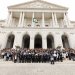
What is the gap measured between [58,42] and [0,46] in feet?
46.4

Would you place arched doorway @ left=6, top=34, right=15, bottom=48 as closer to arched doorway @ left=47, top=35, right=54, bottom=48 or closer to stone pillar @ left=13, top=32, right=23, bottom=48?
stone pillar @ left=13, top=32, right=23, bottom=48

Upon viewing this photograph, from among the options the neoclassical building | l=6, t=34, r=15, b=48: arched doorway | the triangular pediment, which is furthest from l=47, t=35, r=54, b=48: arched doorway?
the triangular pediment

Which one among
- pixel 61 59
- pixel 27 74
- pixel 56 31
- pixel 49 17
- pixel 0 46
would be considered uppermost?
pixel 49 17

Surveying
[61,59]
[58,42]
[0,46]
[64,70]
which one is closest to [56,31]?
[58,42]

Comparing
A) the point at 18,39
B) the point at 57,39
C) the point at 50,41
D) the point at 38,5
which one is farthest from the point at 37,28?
the point at 38,5

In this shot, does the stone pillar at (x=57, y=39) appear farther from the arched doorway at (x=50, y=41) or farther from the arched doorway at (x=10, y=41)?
the arched doorway at (x=10, y=41)

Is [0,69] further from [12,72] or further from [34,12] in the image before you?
[34,12]

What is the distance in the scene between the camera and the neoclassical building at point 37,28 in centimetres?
3734

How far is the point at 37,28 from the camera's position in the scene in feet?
128

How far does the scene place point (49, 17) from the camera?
48219 mm

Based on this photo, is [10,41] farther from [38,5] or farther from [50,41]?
[38,5]

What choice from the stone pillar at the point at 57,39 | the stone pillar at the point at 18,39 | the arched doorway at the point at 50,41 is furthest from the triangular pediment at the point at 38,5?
the stone pillar at the point at 57,39

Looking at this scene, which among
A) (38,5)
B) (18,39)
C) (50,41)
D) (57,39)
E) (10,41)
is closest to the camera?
(18,39)

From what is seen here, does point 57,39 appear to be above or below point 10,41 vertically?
below
